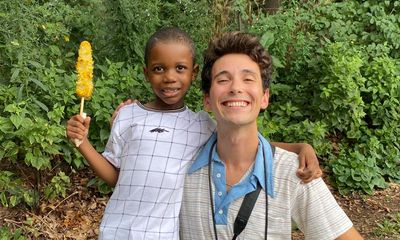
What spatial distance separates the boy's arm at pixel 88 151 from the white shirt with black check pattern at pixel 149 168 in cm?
5

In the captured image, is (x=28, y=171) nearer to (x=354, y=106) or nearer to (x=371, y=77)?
(x=354, y=106)

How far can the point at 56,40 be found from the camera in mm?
5812

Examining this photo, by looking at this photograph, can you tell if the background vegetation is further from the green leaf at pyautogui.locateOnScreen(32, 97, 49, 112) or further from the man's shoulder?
the man's shoulder

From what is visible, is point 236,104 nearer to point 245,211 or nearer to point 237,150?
point 237,150

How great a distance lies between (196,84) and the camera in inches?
216

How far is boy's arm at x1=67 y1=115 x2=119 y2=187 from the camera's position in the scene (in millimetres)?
2260

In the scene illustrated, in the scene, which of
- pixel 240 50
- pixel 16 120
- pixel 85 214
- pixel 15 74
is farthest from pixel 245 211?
pixel 15 74

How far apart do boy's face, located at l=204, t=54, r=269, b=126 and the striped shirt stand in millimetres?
233

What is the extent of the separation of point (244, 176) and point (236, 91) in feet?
1.11

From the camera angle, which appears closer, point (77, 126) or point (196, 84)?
point (77, 126)

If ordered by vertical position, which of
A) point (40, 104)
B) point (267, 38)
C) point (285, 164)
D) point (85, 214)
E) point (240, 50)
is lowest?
point (85, 214)

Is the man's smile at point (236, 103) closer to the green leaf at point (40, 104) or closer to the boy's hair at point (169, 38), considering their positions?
the boy's hair at point (169, 38)

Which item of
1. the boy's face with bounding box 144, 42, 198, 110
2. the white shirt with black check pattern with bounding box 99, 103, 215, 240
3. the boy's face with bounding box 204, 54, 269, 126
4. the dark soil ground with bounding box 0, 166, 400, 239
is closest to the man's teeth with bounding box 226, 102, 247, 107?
the boy's face with bounding box 204, 54, 269, 126

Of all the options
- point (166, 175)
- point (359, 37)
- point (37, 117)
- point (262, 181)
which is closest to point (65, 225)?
point (37, 117)
